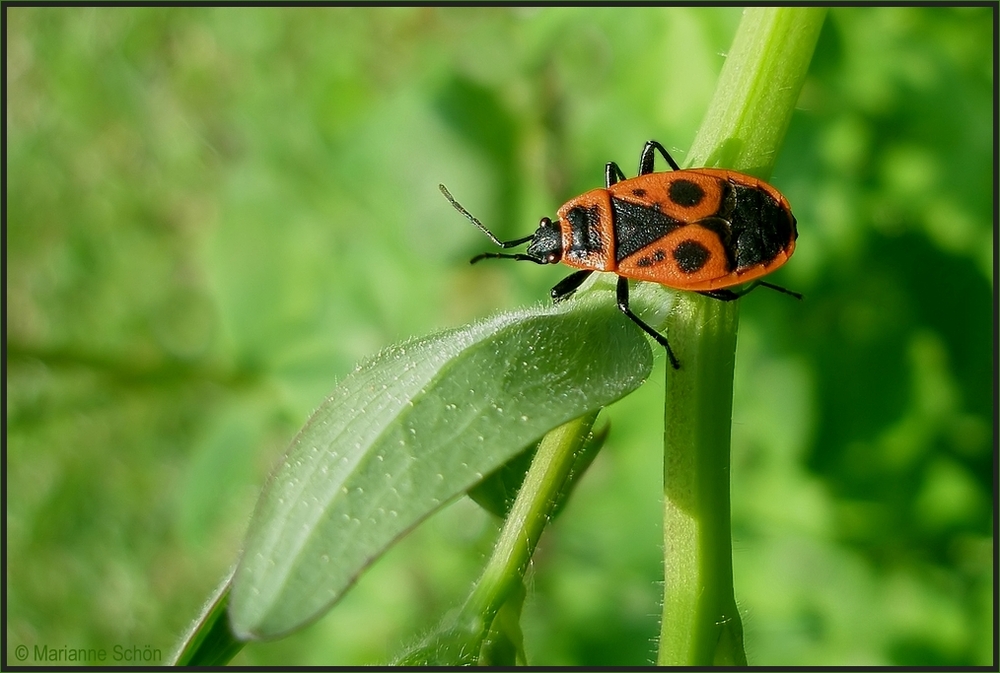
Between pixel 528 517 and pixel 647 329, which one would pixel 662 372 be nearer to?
pixel 647 329

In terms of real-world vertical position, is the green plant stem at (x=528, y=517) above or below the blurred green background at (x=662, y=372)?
above

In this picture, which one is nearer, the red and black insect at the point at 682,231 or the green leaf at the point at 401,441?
the green leaf at the point at 401,441

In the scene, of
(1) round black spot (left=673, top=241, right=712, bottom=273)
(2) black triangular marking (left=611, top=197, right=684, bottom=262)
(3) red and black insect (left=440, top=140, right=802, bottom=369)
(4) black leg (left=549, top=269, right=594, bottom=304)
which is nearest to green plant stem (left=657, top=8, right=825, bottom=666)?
(3) red and black insect (left=440, top=140, right=802, bottom=369)

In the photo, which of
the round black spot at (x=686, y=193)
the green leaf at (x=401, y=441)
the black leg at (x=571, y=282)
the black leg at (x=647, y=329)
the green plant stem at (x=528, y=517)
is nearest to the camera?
the green leaf at (x=401, y=441)

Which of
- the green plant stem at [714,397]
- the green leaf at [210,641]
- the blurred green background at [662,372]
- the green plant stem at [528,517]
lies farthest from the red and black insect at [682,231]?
the green leaf at [210,641]

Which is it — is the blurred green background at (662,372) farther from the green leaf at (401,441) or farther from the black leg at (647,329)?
the green leaf at (401,441)

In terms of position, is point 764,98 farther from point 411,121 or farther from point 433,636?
point 411,121

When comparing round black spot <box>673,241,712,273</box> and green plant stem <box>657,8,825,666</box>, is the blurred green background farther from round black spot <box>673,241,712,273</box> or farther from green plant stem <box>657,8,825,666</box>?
green plant stem <box>657,8,825,666</box>

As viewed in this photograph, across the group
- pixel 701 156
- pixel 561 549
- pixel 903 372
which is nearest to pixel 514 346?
pixel 701 156
